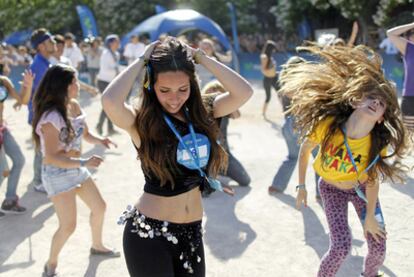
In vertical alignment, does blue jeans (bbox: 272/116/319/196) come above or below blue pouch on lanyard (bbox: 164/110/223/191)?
below

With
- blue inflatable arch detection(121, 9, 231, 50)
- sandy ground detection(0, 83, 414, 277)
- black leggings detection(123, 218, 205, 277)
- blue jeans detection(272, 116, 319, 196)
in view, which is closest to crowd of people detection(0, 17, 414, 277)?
black leggings detection(123, 218, 205, 277)

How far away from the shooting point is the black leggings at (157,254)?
2.47 meters

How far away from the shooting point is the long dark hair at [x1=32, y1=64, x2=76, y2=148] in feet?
13.1

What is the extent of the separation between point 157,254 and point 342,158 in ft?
4.67

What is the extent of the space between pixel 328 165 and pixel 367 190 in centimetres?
29

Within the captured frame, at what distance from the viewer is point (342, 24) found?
2350 centimetres

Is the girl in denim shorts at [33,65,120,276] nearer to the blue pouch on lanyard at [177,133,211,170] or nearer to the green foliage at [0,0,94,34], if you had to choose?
the blue pouch on lanyard at [177,133,211,170]

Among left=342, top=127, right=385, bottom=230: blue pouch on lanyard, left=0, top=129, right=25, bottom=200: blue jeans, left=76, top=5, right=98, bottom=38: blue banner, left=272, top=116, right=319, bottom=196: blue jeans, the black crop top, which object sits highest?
the black crop top

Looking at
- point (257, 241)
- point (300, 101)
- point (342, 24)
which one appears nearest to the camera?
point (300, 101)

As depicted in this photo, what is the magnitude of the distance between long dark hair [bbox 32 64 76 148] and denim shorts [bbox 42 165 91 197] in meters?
0.24

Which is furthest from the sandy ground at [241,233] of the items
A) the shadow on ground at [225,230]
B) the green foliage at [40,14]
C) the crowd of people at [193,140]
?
the green foliage at [40,14]

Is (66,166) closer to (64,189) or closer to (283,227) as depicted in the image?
(64,189)

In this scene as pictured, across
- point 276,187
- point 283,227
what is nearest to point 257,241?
point 283,227

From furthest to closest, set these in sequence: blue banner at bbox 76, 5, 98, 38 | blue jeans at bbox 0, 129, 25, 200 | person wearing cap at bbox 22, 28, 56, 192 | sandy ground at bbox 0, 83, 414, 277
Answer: blue banner at bbox 76, 5, 98, 38 < person wearing cap at bbox 22, 28, 56, 192 < blue jeans at bbox 0, 129, 25, 200 < sandy ground at bbox 0, 83, 414, 277
